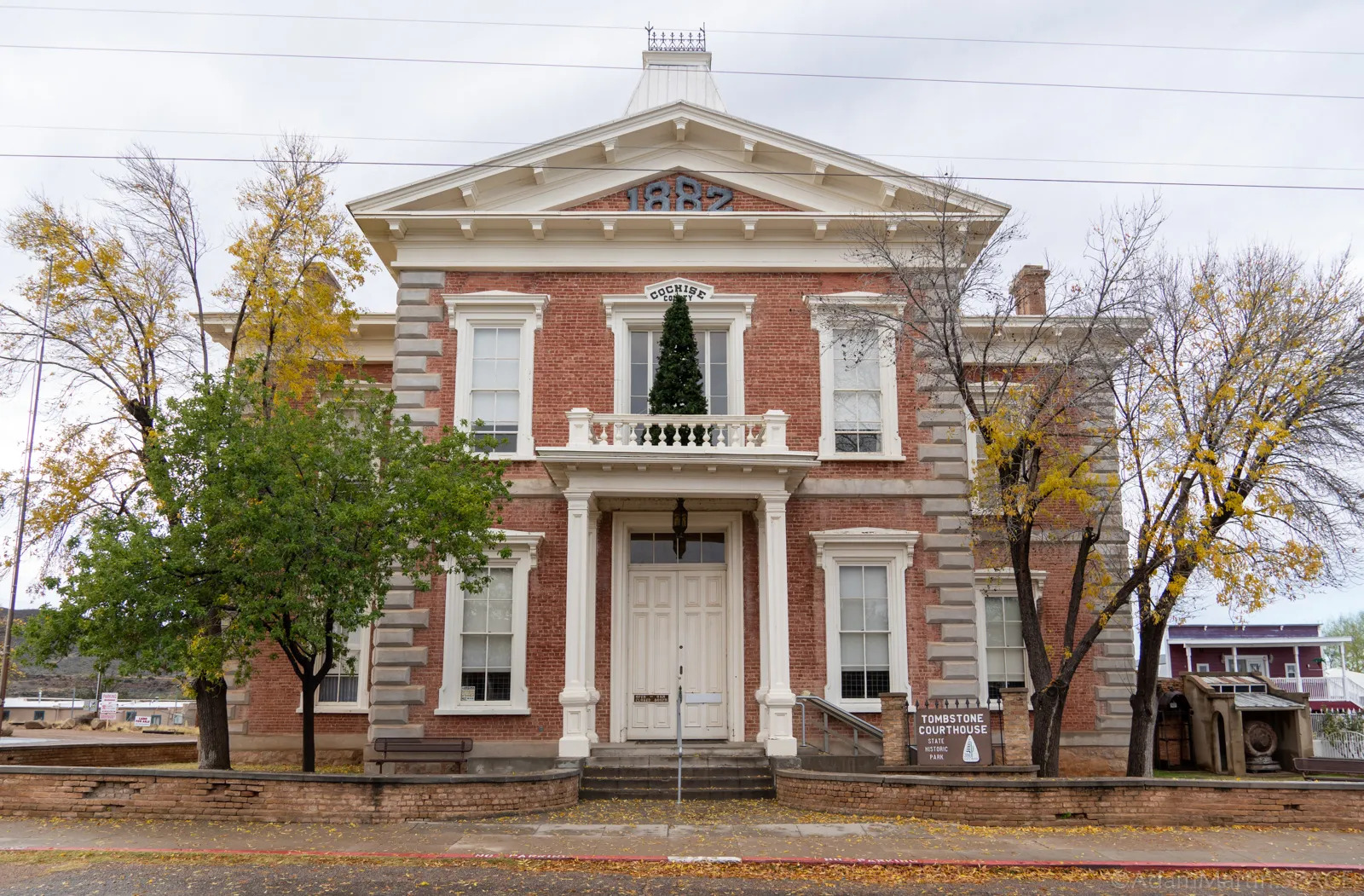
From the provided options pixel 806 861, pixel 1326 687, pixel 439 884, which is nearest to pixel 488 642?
pixel 439 884

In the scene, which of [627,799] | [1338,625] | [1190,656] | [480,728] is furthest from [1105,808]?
[1338,625]

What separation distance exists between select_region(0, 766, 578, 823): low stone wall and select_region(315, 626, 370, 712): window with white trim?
6757 mm

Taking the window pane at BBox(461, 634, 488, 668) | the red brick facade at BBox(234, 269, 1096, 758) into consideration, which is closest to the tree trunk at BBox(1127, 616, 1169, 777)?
→ the red brick facade at BBox(234, 269, 1096, 758)

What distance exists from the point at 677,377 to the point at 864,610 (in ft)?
16.6

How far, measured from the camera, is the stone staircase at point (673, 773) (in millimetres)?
15867

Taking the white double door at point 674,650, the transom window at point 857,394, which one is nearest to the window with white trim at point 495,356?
the white double door at point 674,650

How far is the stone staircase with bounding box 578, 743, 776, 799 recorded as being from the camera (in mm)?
15867

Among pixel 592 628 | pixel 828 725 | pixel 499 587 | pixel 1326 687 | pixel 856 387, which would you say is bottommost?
pixel 1326 687

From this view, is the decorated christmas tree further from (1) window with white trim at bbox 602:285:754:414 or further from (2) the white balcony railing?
(2) the white balcony railing

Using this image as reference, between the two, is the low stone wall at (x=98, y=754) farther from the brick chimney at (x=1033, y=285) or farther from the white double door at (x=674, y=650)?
the brick chimney at (x=1033, y=285)

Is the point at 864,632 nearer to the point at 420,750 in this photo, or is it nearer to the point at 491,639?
the point at 491,639

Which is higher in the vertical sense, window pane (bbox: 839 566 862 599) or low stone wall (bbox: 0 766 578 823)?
window pane (bbox: 839 566 862 599)

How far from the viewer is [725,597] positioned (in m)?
19.0

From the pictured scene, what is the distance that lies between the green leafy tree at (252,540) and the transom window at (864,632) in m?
6.75
